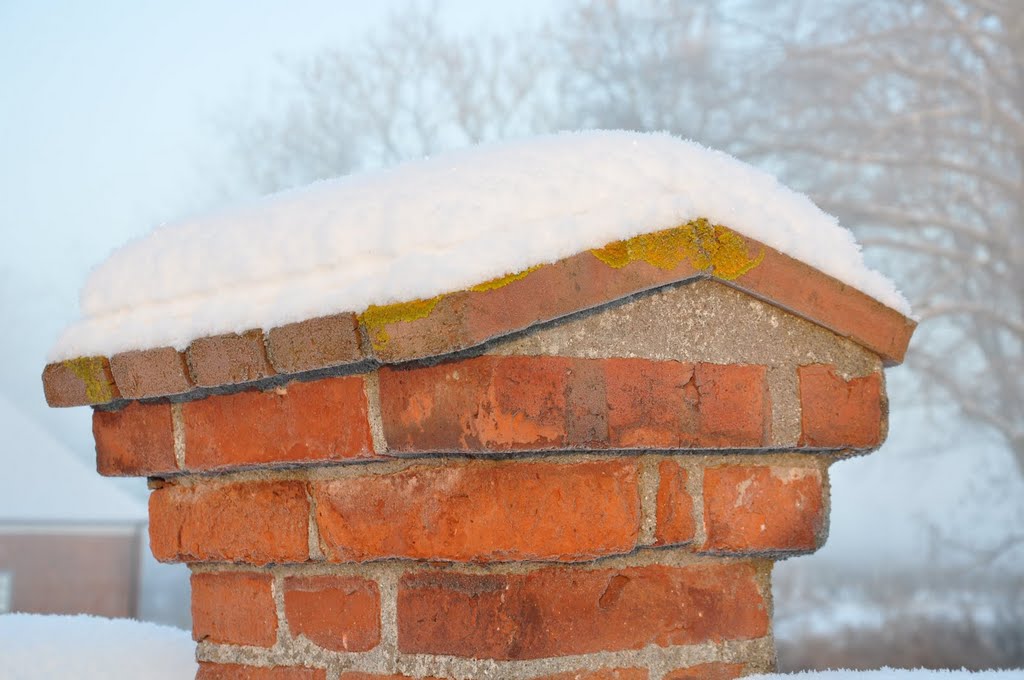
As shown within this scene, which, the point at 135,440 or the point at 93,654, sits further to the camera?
the point at 93,654

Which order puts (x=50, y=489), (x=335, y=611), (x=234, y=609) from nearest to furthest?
(x=335, y=611), (x=234, y=609), (x=50, y=489)

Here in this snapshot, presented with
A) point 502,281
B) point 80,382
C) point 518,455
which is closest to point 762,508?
point 518,455

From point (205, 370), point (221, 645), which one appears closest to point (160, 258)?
point (205, 370)

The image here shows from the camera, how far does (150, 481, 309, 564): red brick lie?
1.16 meters

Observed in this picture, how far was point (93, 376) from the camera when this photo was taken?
1.25m

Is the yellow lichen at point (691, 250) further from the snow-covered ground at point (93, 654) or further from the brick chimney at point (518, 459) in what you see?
the snow-covered ground at point (93, 654)

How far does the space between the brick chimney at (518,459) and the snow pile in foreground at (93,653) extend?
5.5 inches

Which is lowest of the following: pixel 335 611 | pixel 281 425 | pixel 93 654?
pixel 93 654

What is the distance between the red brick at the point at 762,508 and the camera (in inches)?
45.4

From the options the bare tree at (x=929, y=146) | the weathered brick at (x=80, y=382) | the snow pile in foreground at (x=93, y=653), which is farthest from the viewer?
the bare tree at (x=929, y=146)

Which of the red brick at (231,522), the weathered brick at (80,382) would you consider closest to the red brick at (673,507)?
the red brick at (231,522)

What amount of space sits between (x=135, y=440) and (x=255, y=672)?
327mm

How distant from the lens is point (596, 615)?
1.06 metres

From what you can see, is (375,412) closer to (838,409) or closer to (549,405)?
(549,405)
